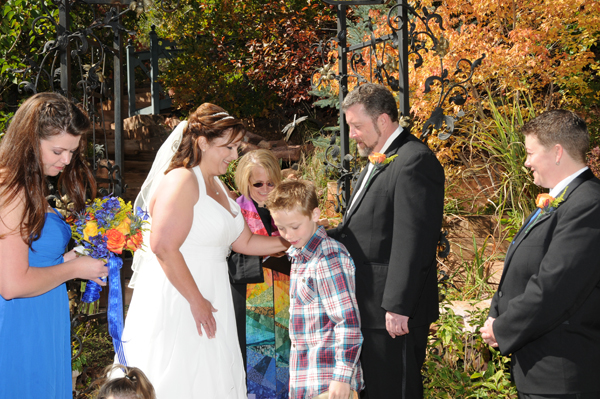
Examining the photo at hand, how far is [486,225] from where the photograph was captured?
659cm

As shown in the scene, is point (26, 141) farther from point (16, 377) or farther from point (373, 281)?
point (373, 281)

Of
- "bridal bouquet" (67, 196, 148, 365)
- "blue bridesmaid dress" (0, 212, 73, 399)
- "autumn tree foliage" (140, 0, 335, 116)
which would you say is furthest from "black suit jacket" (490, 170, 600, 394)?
"autumn tree foliage" (140, 0, 335, 116)

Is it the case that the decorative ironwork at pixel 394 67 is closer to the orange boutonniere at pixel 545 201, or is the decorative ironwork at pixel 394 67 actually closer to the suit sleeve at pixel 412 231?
the suit sleeve at pixel 412 231

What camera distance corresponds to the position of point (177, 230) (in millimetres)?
2674

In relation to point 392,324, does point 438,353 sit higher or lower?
lower

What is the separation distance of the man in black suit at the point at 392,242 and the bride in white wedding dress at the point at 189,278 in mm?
730

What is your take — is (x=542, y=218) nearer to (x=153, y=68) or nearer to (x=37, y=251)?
(x=37, y=251)

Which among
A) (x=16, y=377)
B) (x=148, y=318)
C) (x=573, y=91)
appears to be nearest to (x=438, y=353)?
(x=148, y=318)

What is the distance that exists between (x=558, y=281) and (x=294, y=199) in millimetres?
1297

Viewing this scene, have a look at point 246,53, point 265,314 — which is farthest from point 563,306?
point 246,53

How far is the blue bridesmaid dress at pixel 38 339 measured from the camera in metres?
2.56

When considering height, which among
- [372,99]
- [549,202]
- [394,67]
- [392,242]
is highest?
[394,67]

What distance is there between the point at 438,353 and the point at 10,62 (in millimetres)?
5168

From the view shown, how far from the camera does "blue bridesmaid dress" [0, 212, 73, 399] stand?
256 cm
